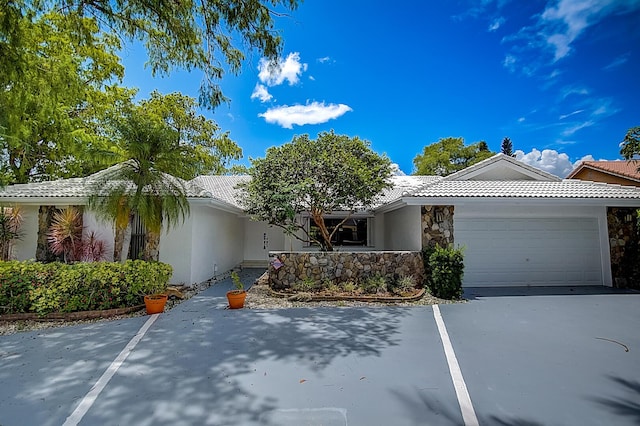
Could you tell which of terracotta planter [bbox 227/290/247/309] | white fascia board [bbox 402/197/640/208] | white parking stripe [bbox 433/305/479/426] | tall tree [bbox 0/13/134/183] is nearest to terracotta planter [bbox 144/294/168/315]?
terracotta planter [bbox 227/290/247/309]

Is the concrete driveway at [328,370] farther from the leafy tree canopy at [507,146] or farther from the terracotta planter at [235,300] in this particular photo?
the leafy tree canopy at [507,146]

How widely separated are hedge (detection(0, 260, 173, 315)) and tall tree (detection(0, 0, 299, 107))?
15.9 ft

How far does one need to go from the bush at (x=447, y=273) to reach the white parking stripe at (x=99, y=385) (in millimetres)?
8200

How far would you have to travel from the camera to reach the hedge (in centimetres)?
758

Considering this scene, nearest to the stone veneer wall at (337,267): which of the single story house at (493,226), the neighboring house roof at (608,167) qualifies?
the single story house at (493,226)

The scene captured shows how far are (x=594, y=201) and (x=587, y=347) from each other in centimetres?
738

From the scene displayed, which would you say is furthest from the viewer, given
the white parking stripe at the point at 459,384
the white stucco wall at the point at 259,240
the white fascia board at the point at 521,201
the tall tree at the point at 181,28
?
the white stucco wall at the point at 259,240

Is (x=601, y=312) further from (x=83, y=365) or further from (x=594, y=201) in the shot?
(x=83, y=365)

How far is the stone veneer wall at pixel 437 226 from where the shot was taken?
10.8m

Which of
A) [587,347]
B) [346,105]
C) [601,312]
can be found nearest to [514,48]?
[346,105]

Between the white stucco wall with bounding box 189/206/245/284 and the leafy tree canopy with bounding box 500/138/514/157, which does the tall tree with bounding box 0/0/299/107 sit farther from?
the leafy tree canopy with bounding box 500/138/514/157

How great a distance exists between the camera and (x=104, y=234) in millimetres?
11211

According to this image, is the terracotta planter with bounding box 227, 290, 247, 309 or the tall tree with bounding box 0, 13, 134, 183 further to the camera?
the terracotta planter with bounding box 227, 290, 247, 309

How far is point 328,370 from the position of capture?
192 inches
